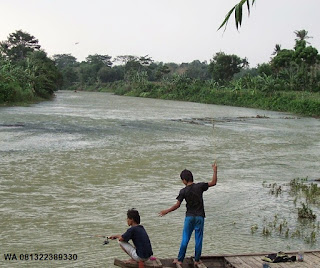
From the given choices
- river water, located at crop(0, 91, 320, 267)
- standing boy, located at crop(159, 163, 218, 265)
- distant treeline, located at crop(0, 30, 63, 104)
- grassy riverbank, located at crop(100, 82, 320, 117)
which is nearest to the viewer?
standing boy, located at crop(159, 163, 218, 265)

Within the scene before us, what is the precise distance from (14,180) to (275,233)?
7.26 metres

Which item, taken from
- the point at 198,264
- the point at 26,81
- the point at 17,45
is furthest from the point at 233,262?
the point at 17,45

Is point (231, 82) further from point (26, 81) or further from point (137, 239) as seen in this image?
point (137, 239)

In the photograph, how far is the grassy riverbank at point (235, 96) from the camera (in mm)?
43269

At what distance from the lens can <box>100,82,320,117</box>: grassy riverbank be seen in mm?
43269

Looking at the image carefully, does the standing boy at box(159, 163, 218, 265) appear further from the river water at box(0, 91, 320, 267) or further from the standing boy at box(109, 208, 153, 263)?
the river water at box(0, 91, 320, 267)

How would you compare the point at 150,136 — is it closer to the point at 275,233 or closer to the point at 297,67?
the point at 275,233

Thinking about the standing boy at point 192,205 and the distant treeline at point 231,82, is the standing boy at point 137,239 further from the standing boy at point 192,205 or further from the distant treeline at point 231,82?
the distant treeline at point 231,82

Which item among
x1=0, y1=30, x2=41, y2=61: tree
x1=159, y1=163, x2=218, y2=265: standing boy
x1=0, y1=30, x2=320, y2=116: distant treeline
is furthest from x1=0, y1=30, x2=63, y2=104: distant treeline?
x1=159, y1=163, x2=218, y2=265: standing boy

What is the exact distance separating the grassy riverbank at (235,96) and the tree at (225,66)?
5299 mm

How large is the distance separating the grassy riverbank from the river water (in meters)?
19.1

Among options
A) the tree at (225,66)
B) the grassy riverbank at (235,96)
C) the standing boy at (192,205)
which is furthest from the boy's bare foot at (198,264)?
the tree at (225,66)

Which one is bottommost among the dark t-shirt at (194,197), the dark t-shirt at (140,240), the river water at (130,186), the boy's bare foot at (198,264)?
the river water at (130,186)

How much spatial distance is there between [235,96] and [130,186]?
145 feet
